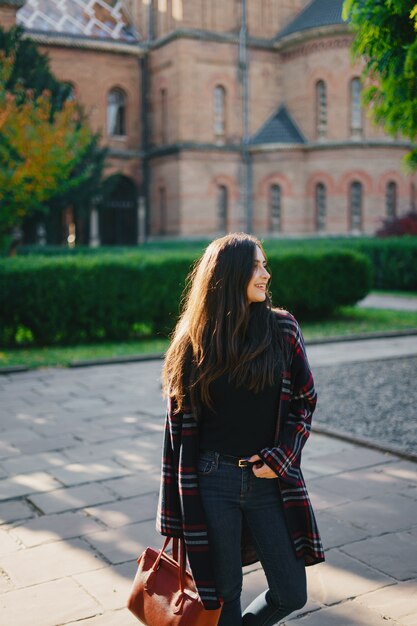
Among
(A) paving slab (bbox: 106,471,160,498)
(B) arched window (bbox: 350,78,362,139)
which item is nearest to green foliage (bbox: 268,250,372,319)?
(A) paving slab (bbox: 106,471,160,498)

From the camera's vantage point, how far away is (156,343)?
12.8 metres

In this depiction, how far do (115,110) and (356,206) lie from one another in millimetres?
12008

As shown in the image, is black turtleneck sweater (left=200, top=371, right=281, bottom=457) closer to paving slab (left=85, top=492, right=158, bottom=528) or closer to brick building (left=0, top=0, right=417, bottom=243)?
paving slab (left=85, top=492, right=158, bottom=528)

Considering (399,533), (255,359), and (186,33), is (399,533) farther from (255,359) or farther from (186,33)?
(186,33)

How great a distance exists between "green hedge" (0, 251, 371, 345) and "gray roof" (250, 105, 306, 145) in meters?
18.4

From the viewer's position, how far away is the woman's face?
2.64 m

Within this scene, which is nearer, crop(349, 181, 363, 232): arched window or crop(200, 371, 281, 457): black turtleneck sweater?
crop(200, 371, 281, 457): black turtleneck sweater

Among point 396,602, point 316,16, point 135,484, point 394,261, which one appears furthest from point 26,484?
point 316,16

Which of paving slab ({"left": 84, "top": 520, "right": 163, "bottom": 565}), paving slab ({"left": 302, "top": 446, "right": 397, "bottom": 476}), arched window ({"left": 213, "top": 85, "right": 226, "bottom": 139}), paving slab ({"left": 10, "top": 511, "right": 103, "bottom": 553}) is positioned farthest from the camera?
arched window ({"left": 213, "top": 85, "right": 226, "bottom": 139})

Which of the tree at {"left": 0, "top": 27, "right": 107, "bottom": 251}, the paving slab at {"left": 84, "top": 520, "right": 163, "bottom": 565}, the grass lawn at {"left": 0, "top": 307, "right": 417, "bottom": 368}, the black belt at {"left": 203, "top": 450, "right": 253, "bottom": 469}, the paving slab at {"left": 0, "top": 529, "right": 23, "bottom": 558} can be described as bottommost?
the paving slab at {"left": 0, "top": 529, "right": 23, "bottom": 558}

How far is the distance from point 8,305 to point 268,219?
2157cm

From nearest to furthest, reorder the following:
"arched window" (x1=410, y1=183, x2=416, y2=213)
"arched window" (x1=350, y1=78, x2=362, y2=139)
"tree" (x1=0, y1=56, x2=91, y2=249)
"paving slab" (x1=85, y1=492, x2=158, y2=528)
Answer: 1. "paving slab" (x1=85, y1=492, x2=158, y2=528)
2. "tree" (x1=0, y1=56, x2=91, y2=249)
3. "arched window" (x1=350, y1=78, x2=362, y2=139)
4. "arched window" (x1=410, y1=183, x2=416, y2=213)

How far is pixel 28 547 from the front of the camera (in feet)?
13.8

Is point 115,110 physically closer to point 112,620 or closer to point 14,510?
point 14,510
